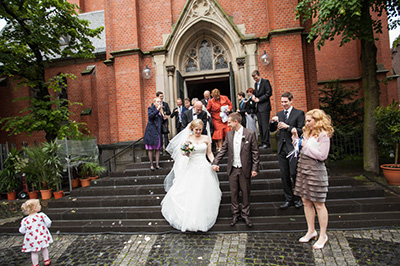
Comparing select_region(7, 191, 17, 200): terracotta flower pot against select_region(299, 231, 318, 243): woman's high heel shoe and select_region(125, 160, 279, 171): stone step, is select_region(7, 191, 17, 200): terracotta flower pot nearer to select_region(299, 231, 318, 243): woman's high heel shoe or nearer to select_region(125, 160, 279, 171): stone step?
select_region(125, 160, 279, 171): stone step

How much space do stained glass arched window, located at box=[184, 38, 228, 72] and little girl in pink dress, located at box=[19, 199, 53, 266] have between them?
325 inches

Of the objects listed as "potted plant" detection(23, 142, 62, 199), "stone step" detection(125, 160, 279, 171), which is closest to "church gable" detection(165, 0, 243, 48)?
"stone step" detection(125, 160, 279, 171)

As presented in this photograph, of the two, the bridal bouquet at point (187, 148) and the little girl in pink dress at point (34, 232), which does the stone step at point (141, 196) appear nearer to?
the bridal bouquet at point (187, 148)

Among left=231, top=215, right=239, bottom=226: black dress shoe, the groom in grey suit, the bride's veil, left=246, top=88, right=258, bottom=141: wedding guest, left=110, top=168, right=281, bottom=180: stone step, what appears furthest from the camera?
left=246, top=88, right=258, bottom=141: wedding guest

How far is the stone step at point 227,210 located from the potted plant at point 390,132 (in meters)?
2.01

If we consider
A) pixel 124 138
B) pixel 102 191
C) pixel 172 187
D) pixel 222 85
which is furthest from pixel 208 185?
pixel 222 85

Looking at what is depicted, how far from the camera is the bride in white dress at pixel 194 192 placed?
411 centimetres

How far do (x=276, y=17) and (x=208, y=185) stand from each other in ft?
24.9

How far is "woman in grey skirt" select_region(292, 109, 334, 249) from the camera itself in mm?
3281

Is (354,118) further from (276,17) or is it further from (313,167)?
(313,167)

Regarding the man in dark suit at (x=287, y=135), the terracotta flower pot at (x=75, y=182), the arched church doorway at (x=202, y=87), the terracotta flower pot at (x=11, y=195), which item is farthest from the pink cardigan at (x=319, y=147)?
the terracotta flower pot at (x=11, y=195)

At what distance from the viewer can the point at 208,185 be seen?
168 inches

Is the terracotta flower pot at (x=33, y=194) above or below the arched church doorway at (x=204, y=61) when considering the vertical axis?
below

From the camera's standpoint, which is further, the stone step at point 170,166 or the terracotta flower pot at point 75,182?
the terracotta flower pot at point 75,182
